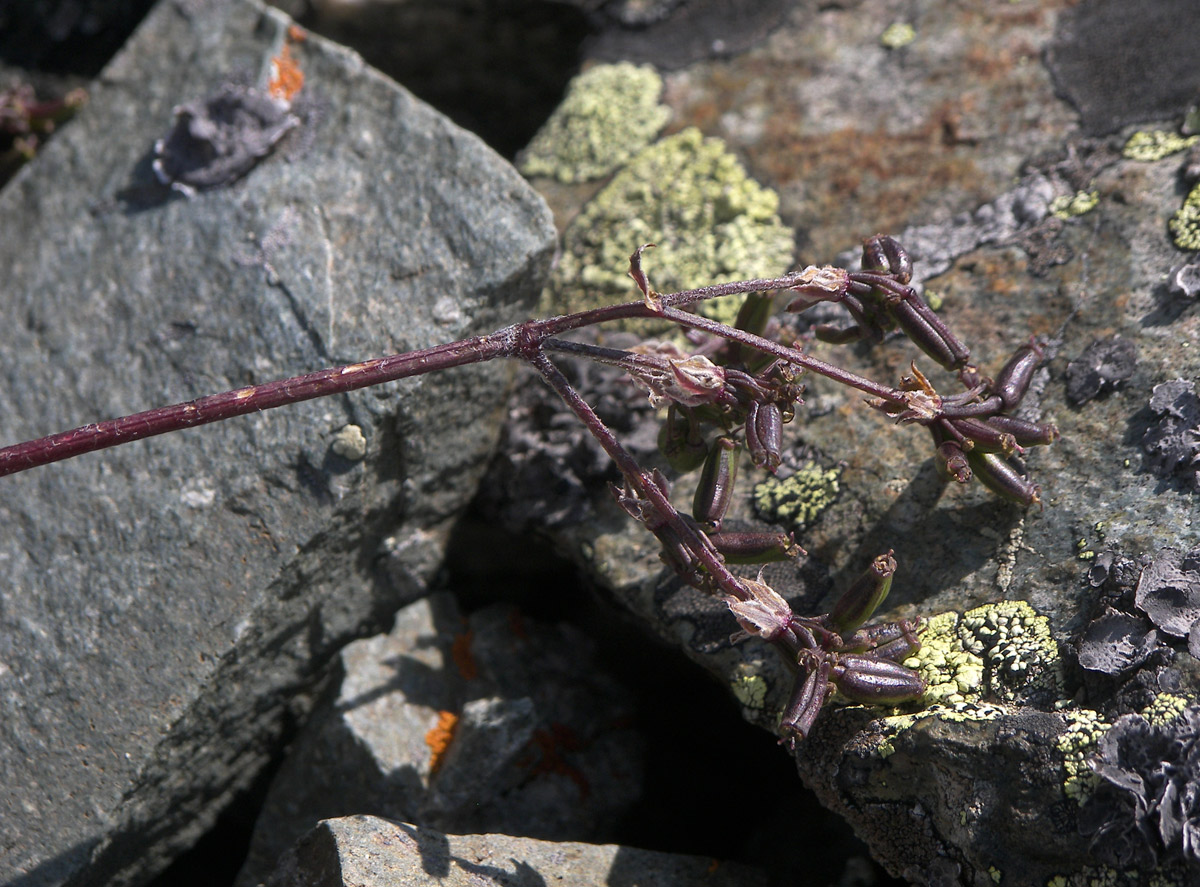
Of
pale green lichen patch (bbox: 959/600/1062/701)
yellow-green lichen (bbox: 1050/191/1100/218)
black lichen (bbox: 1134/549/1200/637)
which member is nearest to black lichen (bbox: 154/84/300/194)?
yellow-green lichen (bbox: 1050/191/1100/218)

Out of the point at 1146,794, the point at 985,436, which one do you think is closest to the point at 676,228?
the point at 985,436

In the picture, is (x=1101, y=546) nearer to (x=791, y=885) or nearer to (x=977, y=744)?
(x=977, y=744)

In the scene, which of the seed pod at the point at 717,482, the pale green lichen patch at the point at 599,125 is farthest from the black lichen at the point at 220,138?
the seed pod at the point at 717,482

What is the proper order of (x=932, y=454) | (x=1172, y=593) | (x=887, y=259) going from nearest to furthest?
(x=1172, y=593), (x=887, y=259), (x=932, y=454)

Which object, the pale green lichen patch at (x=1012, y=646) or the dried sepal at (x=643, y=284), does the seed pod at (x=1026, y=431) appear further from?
the dried sepal at (x=643, y=284)

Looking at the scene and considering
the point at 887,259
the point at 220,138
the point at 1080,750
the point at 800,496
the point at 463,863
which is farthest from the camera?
the point at 220,138

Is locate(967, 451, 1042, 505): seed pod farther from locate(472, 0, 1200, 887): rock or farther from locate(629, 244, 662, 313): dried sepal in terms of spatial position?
locate(629, 244, 662, 313): dried sepal

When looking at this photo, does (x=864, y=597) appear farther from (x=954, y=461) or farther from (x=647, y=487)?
(x=647, y=487)
